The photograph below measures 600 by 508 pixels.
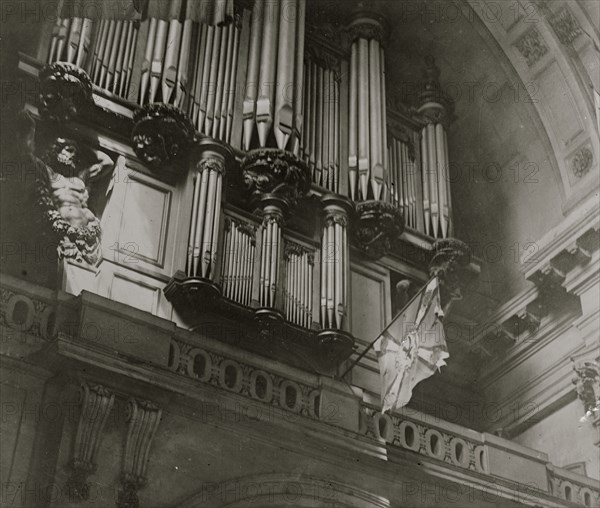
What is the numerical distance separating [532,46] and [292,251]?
20.7 ft

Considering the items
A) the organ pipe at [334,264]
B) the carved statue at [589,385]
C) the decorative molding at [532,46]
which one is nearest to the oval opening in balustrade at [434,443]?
the organ pipe at [334,264]

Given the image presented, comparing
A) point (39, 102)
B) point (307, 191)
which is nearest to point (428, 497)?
point (307, 191)

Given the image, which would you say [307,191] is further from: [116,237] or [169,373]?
[169,373]

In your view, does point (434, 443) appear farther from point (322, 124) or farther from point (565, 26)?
point (565, 26)

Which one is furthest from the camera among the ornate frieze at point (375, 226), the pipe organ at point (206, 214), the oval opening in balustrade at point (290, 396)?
the ornate frieze at point (375, 226)

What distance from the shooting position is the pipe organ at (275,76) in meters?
16.9

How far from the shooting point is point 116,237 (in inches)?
586

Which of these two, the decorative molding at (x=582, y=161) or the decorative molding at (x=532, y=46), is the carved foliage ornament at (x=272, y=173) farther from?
the decorative molding at (x=532, y=46)

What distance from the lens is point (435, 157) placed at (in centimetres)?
1973

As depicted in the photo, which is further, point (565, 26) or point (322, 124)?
point (565, 26)

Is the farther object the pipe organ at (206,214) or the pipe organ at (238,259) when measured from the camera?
the pipe organ at (238,259)

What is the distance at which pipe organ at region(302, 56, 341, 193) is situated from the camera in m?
17.8

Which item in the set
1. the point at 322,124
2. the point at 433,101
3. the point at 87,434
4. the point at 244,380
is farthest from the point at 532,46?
the point at 87,434

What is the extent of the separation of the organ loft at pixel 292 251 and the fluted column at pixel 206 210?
0.16 ft
